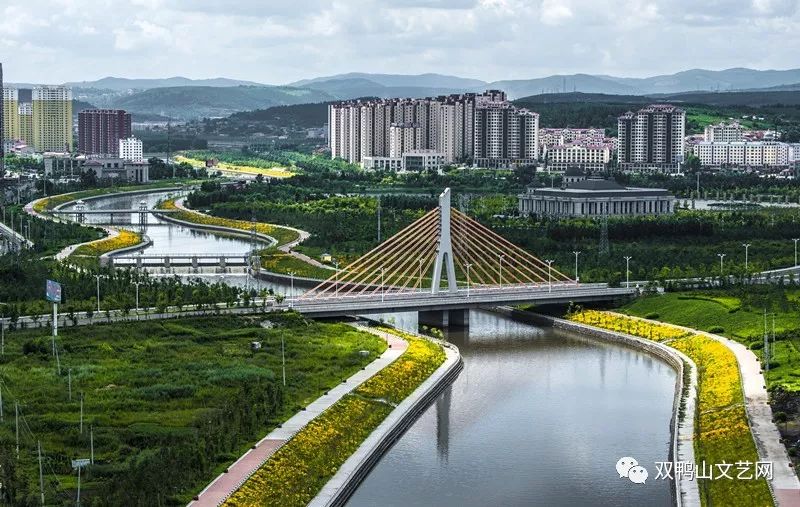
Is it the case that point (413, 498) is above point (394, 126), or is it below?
below

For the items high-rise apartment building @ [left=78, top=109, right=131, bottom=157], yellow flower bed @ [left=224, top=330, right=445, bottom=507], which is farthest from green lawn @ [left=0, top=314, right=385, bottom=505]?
high-rise apartment building @ [left=78, top=109, right=131, bottom=157]

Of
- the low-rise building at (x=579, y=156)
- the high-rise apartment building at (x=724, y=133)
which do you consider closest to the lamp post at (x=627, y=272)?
the low-rise building at (x=579, y=156)

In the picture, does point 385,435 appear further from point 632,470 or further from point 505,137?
point 505,137

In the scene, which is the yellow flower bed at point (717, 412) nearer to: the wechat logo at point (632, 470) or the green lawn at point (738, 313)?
the green lawn at point (738, 313)

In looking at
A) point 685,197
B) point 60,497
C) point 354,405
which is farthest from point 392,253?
point 685,197

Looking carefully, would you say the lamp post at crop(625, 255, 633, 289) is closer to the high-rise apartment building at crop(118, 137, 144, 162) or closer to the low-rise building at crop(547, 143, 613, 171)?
the low-rise building at crop(547, 143, 613, 171)

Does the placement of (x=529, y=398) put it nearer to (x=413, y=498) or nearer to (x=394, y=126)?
(x=413, y=498)
